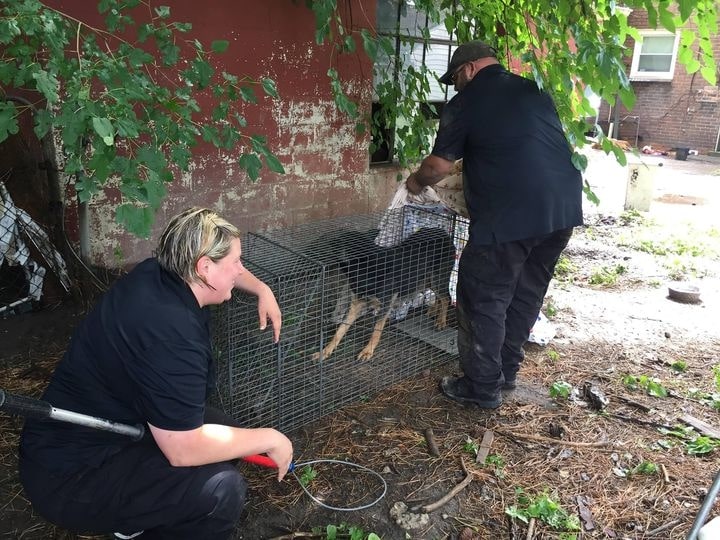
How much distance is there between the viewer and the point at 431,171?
3072mm

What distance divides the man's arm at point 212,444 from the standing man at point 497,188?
158 centimetres

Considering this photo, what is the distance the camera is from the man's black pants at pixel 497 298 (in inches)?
117

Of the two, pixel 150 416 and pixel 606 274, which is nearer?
pixel 150 416

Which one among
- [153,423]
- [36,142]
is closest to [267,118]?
[36,142]

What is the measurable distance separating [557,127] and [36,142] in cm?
312

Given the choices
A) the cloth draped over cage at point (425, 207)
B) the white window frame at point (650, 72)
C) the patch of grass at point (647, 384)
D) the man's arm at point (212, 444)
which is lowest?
the patch of grass at point (647, 384)

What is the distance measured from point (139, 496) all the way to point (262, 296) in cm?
89

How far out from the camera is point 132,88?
83.0 inches

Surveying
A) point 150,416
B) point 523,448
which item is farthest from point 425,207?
point 150,416

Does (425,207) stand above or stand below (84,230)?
above

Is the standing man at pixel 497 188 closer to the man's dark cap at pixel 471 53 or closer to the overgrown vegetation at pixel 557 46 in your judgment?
the man's dark cap at pixel 471 53

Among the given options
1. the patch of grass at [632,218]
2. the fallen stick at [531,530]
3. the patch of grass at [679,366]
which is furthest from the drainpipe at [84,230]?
the patch of grass at [632,218]

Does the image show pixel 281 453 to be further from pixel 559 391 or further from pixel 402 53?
pixel 402 53

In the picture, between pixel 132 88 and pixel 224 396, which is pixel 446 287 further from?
pixel 132 88
